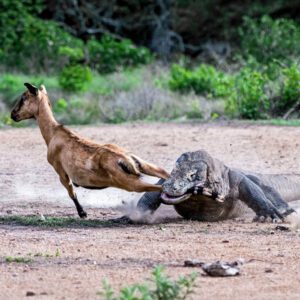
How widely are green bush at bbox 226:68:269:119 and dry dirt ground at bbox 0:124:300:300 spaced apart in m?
2.27

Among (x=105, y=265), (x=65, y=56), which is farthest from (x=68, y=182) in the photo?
(x=65, y=56)

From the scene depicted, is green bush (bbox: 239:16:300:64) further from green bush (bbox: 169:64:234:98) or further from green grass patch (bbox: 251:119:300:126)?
green grass patch (bbox: 251:119:300:126)

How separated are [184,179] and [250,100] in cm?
824

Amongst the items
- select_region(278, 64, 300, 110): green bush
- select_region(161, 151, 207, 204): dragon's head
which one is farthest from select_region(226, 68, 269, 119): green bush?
select_region(161, 151, 207, 204): dragon's head

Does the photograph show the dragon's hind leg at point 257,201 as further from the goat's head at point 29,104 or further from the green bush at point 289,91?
the green bush at point 289,91

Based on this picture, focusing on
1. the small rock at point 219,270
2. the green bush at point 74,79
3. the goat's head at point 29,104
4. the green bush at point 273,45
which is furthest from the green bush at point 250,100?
the small rock at point 219,270

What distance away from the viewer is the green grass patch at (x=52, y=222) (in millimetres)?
10461

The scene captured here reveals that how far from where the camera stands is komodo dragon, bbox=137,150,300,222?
33.0 feet

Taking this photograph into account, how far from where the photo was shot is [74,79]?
22047 mm

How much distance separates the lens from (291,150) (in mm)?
14789

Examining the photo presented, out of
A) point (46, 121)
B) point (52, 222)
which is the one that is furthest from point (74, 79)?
point (52, 222)

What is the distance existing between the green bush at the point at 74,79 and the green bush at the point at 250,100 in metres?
4.39

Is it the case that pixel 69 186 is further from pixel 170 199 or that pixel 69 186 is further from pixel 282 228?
pixel 282 228

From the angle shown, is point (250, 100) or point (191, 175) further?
point (250, 100)
